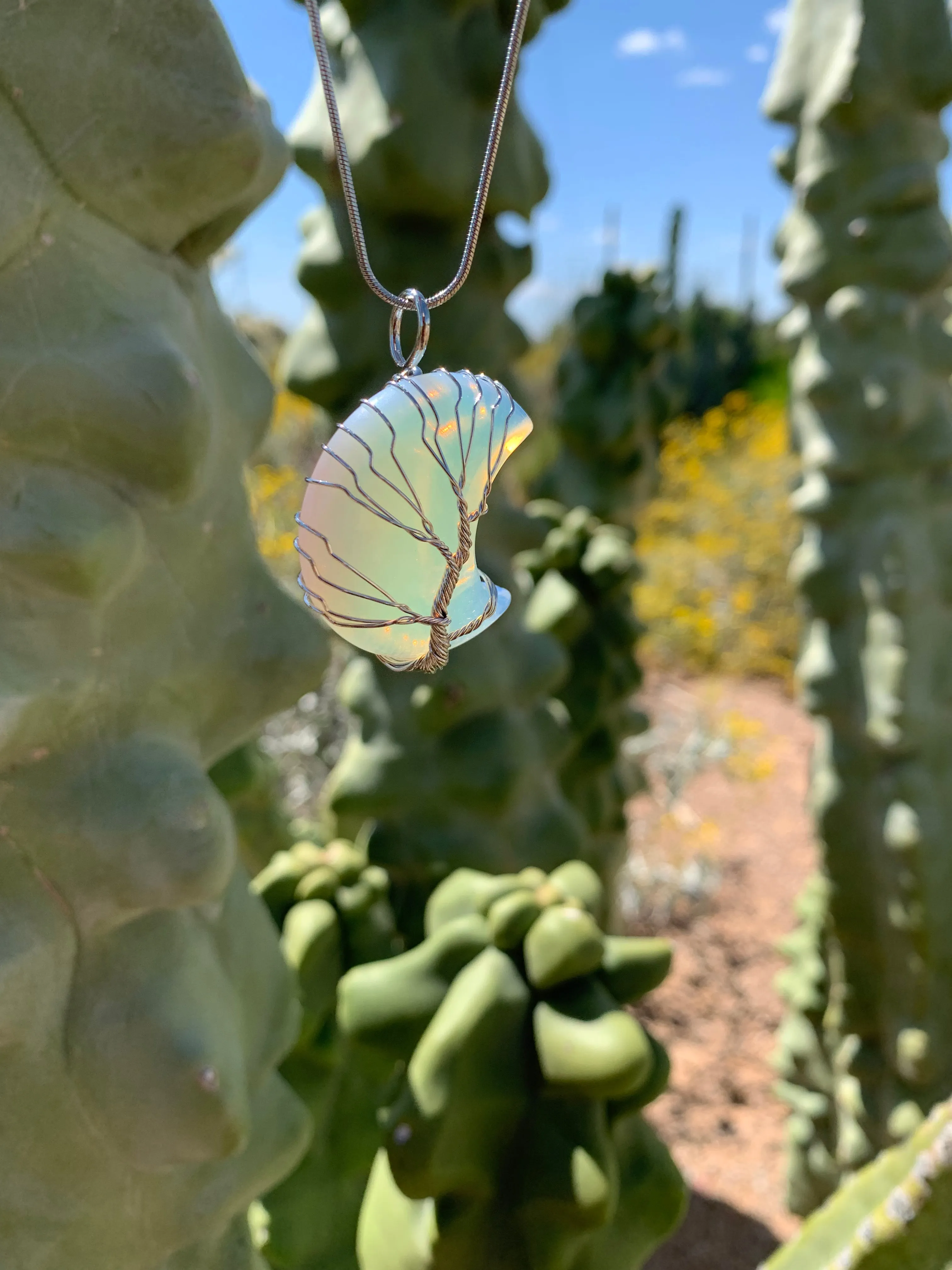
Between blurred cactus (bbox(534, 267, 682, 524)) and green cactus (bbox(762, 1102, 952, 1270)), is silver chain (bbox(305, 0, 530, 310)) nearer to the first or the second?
green cactus (bbox(762, 1102, 952, 1270))

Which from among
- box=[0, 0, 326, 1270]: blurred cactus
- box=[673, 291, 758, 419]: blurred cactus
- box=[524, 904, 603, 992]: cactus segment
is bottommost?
box=[673, 291, 758, 419]: blurred cactus

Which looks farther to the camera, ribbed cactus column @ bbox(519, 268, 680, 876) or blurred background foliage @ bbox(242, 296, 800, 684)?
blurred background foliage @ bbox(242, 296, 800, 684)

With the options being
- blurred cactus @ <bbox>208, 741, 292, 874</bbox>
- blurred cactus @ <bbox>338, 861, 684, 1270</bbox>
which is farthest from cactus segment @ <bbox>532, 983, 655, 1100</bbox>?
blurred cactus @ <bbox>208, 741, 292, 874</bbox>

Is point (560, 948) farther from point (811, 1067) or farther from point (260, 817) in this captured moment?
point (811, 1067)

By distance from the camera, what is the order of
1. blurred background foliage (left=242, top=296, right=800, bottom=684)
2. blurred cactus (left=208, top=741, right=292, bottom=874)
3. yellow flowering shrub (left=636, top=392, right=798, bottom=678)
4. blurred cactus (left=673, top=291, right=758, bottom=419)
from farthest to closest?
blurred cactus (left=673, top=291, right=758, bottom=419) < yellow flowering shrub (left=636, top=392, right=798, bottom=678) < blurred background foliage (left=242, top=296, right=800, bottom=684) < blurred cactus (left=208, top=741, right=292, bottom=874)

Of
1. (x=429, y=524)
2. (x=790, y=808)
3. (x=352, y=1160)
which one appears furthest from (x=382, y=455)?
(x=790, y=808)

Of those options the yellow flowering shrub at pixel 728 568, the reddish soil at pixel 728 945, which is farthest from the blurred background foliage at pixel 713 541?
the reddish soil at pixel 728 945
